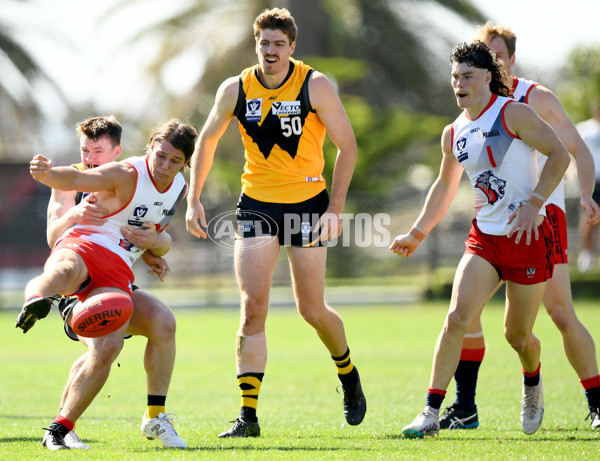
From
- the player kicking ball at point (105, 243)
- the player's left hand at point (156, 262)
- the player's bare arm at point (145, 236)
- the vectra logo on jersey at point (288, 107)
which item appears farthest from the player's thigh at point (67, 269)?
the vectra logo on jersey at point (288, 107)

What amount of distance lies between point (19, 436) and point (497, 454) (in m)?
3.19

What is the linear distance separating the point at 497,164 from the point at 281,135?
153 cm

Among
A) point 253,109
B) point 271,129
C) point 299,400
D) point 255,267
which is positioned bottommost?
point 299,400

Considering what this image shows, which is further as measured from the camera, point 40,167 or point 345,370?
point 345,370

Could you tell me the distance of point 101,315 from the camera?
17.5 feet

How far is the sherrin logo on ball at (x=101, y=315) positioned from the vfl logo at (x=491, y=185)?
2458 mm

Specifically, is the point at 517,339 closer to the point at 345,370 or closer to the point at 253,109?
the point at 345,370

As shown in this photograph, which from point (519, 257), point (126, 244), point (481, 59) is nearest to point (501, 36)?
point (481, 59)

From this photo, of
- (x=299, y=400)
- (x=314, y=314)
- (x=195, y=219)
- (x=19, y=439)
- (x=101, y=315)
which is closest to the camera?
(x=101, y=315)

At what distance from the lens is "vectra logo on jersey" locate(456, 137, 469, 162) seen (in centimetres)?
618

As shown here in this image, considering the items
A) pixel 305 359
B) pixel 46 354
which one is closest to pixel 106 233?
pixel 305 359

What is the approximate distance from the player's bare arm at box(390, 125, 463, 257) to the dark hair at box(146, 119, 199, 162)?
1591mm

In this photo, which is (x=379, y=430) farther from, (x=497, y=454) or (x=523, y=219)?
(x=523, y=219)

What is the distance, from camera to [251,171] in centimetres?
667
